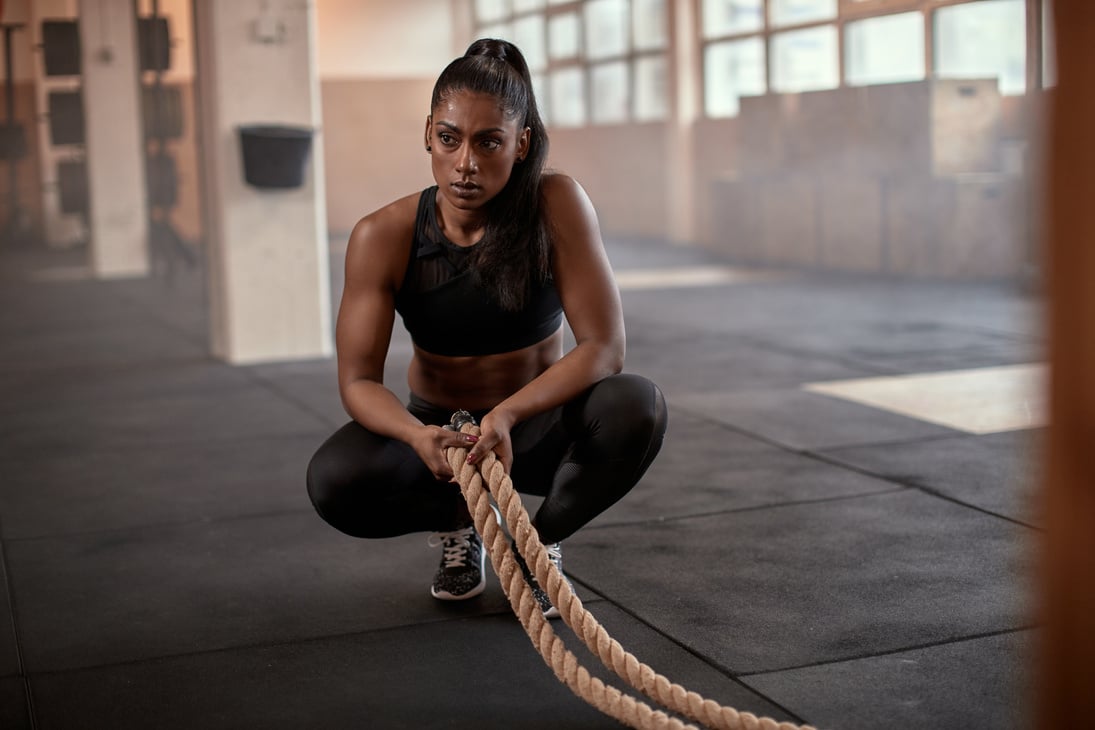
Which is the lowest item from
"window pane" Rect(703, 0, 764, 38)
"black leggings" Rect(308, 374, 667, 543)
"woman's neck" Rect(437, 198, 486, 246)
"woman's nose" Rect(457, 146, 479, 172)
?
"black leggings" Rect(308, 374, 667, 543)

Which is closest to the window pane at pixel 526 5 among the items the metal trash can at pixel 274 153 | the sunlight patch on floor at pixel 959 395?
the metal trash can at pixel 274 153

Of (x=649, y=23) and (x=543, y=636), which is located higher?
(x=649, y=23)

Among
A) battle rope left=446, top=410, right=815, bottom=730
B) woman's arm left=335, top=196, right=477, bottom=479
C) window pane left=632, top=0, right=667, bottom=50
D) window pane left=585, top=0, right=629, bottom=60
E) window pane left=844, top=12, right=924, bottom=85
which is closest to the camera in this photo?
battle rope left=446, top=410, right=815, bottom=730

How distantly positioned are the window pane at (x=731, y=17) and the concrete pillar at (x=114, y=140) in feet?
14.9

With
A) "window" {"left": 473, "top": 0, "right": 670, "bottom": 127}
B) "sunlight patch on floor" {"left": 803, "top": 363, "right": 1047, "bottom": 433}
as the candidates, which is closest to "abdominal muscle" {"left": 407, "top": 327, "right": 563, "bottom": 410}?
"sunlight patch on floor" {"left": 803, "top": 363, "right": 1047, "bottom": 433}

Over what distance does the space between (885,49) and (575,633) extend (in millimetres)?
7501

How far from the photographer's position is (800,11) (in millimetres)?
9219

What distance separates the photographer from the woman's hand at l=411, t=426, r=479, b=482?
6.36 ft

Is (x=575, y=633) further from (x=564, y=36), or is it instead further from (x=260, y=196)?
(x=564, y=36)

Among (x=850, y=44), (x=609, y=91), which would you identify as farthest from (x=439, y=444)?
(x=609, y=91)

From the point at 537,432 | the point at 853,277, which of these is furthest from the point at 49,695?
the point at 853,277

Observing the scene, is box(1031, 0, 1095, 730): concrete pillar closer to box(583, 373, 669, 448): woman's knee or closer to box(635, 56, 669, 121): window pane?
box(583, 373, 669, 448): woman's knee

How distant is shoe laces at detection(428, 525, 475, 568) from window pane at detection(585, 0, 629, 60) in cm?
1002

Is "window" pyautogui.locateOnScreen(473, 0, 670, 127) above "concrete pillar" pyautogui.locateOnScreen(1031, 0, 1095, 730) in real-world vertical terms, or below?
above
